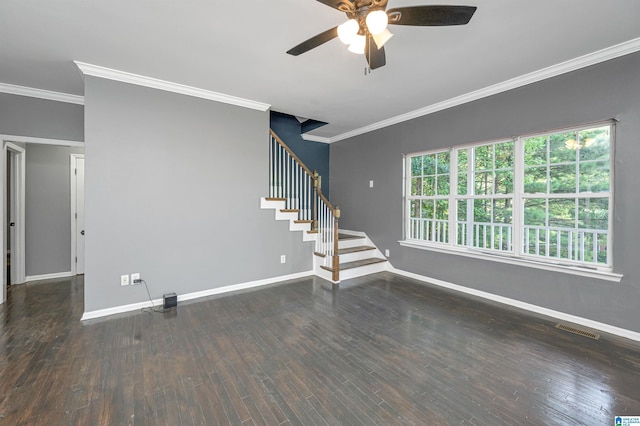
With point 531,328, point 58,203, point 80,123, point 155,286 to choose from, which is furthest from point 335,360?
point 58,203

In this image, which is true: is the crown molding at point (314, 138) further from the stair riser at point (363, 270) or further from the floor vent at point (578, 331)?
the floor vent at point (578, 331)

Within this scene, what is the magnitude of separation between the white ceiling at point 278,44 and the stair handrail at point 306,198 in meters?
1.21

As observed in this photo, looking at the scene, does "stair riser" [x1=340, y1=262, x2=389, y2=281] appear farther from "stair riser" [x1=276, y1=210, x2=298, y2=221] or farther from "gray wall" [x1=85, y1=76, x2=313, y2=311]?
"stair riser" [x1=276, y1=210, x2=298, y2=221]

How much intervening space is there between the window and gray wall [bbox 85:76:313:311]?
9.26ft

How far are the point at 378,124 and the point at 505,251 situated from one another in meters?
3.11

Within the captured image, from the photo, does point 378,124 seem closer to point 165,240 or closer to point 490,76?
point 490,76

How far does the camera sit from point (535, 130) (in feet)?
10.9

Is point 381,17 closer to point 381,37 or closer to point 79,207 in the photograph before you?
point 381,37

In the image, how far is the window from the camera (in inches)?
117

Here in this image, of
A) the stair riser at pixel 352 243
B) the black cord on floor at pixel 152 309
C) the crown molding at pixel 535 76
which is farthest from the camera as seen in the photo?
the stair riser at pixel 352 243

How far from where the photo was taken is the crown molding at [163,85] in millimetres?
3096

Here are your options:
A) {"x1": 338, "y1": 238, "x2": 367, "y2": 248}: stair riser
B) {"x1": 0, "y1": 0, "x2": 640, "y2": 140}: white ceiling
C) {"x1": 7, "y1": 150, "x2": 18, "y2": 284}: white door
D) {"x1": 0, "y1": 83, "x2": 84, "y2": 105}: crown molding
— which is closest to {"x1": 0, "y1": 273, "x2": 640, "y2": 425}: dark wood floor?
{"x1": 7, "y1": 150, "x2": 18, "y2": 284}: white door

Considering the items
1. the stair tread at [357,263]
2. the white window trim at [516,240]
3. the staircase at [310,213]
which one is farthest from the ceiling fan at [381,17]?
the stair tread at [357,263]

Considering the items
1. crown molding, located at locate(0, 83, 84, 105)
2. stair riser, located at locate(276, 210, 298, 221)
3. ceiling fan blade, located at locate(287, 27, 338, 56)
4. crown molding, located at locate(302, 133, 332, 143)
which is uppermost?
crown molding, located at locate(302, 133, 332, 143)
